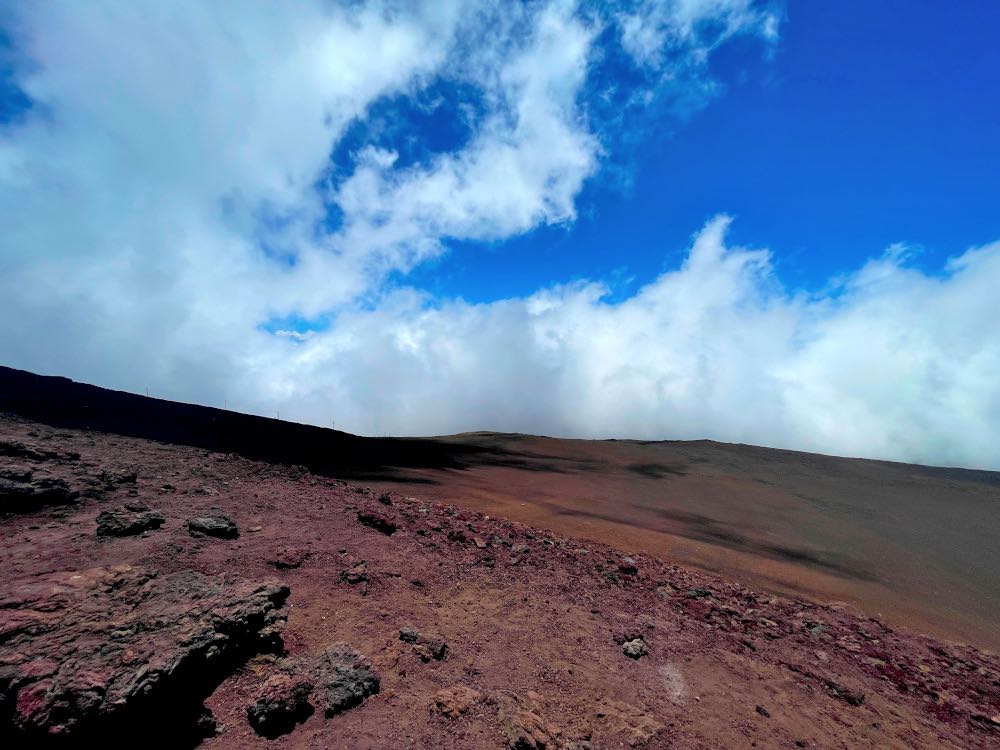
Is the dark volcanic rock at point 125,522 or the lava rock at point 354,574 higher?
the dark volcanic rock at point 125,522

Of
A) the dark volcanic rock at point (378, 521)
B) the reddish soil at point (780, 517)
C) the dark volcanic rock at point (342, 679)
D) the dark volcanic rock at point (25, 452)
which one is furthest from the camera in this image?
the reddish soil at point (780, 517)

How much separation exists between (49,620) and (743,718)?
586 cm

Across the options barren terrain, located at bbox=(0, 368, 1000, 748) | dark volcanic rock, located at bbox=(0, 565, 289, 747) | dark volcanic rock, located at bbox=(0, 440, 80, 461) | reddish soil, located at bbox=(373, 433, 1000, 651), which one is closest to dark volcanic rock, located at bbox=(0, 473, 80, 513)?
barren terrain, located at bbox=(0, 368, 1000, 748)

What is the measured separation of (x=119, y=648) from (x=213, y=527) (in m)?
3.23

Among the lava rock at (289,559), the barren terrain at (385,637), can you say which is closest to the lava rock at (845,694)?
the barren terrain at (385,637)

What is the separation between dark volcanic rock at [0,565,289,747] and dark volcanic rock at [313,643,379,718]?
20.9 inches

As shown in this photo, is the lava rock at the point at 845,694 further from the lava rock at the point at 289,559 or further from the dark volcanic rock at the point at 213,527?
the dark volcanic rock at the point at 213,527

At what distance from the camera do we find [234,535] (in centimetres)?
630

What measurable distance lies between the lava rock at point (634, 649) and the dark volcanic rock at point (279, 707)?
3369 millimetres

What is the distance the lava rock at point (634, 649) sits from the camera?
17.0ft

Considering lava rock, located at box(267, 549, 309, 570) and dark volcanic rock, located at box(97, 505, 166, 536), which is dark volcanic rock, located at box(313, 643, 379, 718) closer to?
lava rock, located at box(267, 549, 309, 570)

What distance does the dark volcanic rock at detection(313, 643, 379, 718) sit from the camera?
3.70 m

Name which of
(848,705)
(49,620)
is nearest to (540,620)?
(848,705)

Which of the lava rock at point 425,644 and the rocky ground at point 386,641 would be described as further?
the lava rock at point 425,644
